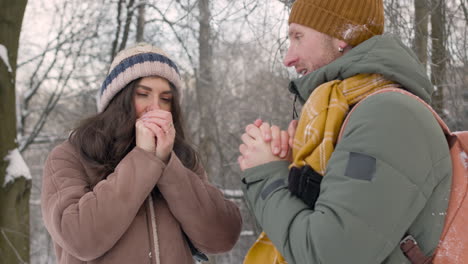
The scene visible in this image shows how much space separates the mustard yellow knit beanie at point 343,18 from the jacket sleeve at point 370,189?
371 mm

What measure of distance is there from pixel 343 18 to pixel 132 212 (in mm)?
1101

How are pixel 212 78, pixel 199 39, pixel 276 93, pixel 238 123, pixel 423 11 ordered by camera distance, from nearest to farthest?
pixel 423 11 < pixel 199 39 < pixel 276 93 < pixel 212 78 < pixel 238 123

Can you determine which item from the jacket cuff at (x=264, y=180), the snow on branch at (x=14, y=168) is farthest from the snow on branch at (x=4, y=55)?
the jacket cuff at (x=264, y=180)

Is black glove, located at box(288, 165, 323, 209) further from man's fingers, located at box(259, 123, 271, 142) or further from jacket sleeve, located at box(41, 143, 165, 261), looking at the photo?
jacket sleeve, located at box(41, 143, 165, 261)

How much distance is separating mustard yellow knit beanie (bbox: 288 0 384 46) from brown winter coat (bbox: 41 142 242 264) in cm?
85

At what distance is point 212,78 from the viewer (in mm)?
8359

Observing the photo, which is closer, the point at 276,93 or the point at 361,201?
the point at 361,201

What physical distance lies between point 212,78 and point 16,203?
462cm

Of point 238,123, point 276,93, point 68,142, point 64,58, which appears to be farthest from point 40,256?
point 68,142

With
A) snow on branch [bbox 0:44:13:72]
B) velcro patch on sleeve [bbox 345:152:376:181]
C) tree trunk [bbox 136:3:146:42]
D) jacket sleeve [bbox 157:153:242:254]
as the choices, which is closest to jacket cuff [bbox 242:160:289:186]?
velcro patch on sleeve [bbox 345:152:376:181]

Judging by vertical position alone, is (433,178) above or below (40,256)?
above

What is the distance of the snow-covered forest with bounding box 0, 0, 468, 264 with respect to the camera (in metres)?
3.61

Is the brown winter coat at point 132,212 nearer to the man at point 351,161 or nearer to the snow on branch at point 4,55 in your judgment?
the man at point 351,161

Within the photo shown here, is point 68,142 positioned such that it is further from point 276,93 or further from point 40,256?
point 40,256
